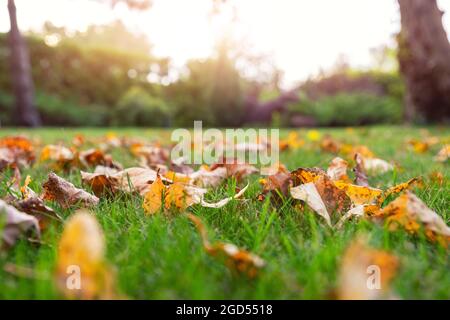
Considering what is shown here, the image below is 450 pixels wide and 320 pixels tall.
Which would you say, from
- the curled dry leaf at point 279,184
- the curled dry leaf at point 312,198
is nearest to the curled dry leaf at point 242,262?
the curled dry leaf at point 312,198

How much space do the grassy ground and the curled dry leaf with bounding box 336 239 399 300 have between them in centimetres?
5

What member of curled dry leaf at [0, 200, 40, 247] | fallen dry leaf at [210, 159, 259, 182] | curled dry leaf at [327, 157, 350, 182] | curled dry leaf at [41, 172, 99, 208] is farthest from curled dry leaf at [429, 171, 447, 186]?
curled dry leaf at [0, 200, 40, 247]

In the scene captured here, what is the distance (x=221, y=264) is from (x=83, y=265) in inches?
11.4

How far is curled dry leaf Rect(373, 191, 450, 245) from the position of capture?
0.97m

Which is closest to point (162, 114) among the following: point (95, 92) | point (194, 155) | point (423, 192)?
point (95, 92)

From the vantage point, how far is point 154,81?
15703 millimetres

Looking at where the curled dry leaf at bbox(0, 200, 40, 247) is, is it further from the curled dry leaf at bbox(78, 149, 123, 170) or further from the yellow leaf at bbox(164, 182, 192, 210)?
the curled dry leaf at bbox(78, 149, 123, 170)

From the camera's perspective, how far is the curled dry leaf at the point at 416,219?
0.97 meters

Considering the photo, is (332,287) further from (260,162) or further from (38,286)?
(260,162)

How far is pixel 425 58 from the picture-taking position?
7656 millimetres

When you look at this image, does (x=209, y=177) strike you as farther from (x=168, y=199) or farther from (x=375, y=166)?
(x=375, y=166)

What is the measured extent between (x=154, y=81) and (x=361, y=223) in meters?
15.3

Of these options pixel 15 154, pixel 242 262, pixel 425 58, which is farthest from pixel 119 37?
pixel 242 262

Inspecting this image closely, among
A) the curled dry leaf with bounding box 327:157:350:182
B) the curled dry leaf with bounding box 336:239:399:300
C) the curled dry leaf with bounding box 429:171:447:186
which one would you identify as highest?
the curled dry leaf with bounding box 327:157:350:182
